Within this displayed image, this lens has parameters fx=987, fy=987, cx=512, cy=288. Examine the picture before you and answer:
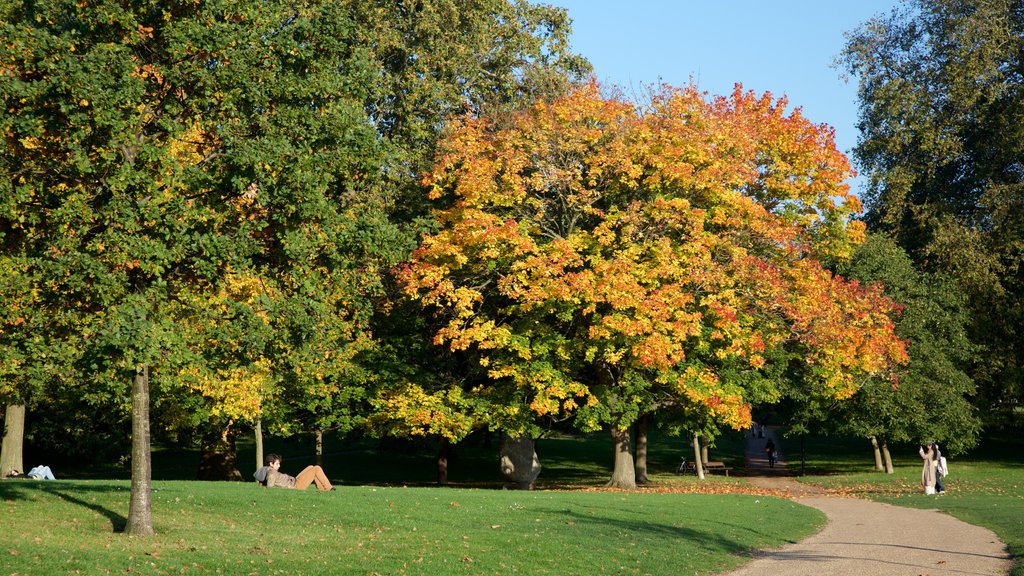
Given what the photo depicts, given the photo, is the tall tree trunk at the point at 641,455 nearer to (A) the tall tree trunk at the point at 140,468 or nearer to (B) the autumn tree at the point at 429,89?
(B) the autumn tree at the point at 429,89

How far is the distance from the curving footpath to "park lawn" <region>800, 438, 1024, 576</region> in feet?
1.56

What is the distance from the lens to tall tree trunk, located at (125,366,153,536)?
1499cm

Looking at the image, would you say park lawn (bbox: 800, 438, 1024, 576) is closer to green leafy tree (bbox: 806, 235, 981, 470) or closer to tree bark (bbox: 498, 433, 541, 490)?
green leafy tree (bbox: 806, 235, 981, 470)

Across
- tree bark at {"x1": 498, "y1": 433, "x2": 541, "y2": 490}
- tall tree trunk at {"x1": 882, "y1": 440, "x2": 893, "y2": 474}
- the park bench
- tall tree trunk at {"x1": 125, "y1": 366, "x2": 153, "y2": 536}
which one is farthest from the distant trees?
the park bench

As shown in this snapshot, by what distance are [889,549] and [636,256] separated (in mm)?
13130

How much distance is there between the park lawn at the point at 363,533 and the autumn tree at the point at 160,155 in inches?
63.8

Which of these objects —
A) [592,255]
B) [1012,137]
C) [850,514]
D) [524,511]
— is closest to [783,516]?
[850,514]

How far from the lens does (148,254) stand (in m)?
13.4

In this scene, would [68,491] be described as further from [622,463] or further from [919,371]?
[919,371]

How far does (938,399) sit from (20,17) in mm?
34460

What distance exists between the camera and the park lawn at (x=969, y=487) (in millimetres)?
21494

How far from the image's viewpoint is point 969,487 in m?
33.2

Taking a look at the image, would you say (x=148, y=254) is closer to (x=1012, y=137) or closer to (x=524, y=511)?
(x=524, y=511)

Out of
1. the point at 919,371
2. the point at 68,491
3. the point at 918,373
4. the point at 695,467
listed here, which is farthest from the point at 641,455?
→ the point at 68,491
